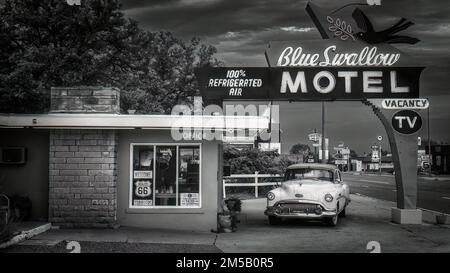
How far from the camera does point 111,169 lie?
13617mm

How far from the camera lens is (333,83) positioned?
1549 cm

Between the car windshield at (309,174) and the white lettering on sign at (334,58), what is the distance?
3085mm

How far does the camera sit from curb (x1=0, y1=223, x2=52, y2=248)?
10.4 m

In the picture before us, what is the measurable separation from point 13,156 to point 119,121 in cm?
288

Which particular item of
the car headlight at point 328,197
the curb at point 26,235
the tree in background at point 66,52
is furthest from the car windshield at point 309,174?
the tree in background at point 66,52

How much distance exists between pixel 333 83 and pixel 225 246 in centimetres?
614

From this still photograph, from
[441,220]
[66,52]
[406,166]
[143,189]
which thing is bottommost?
[441,220]

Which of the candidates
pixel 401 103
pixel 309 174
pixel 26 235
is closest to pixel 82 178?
pixel 26 235

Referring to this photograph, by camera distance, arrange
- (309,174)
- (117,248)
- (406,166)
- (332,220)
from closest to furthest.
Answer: (117,248)
(332,220)
(406,166)
(309,174)

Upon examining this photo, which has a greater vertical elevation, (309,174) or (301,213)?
(309,174)

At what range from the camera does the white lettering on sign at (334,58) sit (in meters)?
15.5

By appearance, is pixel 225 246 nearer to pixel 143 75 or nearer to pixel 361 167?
pixel 143 75

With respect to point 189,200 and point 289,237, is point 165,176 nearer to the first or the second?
point 189,200

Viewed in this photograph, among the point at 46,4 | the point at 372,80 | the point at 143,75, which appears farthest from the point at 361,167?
the point at 372,80
